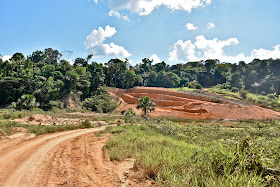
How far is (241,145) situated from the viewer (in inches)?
158

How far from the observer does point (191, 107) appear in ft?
177

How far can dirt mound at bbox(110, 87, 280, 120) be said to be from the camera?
46906 millimetres

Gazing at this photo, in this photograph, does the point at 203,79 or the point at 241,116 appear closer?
the point at 241,116

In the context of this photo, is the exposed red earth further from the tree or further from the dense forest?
the tree

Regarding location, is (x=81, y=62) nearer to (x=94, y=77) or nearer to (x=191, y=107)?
(x=94, y=77)

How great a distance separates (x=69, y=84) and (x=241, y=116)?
46366 mm

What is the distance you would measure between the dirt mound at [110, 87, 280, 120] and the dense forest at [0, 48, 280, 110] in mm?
9656

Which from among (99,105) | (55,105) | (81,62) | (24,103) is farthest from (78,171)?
(81,62)

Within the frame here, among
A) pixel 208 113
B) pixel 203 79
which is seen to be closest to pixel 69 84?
pixel 208 113

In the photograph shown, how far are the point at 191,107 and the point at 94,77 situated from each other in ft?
109

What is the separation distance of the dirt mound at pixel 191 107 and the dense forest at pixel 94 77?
9.66 m

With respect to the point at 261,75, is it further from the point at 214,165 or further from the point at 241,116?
the point at 214,165

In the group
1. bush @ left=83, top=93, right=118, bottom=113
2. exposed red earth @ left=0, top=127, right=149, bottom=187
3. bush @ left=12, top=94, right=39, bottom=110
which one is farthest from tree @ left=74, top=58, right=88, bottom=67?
exposed red earth @ left=0, top=127, right=149, bottom=187

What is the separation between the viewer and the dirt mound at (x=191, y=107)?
46.9 meters
